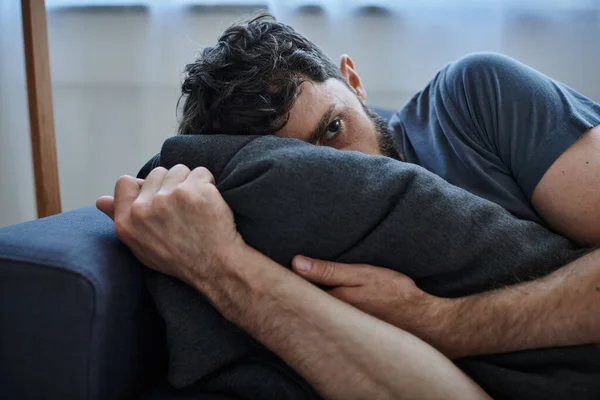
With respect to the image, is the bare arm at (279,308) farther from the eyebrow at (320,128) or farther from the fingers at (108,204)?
the eyebrow at (320,128)

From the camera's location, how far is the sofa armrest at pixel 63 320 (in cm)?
58

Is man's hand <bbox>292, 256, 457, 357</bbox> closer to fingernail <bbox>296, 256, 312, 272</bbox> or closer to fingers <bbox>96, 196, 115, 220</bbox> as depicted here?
fingernail <bbox>296, 256, 312, 272</bbox>

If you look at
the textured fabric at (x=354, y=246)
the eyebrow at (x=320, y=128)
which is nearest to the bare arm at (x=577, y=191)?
the textured fabric at (x=354, y=246)

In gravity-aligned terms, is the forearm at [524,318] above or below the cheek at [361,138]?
below

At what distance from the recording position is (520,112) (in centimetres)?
82

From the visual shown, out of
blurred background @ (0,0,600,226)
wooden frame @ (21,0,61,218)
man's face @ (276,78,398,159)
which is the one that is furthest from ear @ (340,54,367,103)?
wooden frame @ (21,0,61,218)

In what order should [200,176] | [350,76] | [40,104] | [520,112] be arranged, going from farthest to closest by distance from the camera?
[40,104], [350,76], [520,112], [200,176]

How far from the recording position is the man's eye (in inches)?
35.2

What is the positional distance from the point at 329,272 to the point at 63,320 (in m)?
0.31

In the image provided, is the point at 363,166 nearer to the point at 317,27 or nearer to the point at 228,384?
the point at 228,384

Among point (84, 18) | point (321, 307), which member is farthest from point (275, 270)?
point (84, 18)

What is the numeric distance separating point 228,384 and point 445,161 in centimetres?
51

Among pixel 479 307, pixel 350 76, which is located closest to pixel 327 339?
pixel 479 307

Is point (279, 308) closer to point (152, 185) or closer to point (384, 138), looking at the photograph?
point (152, 185)
